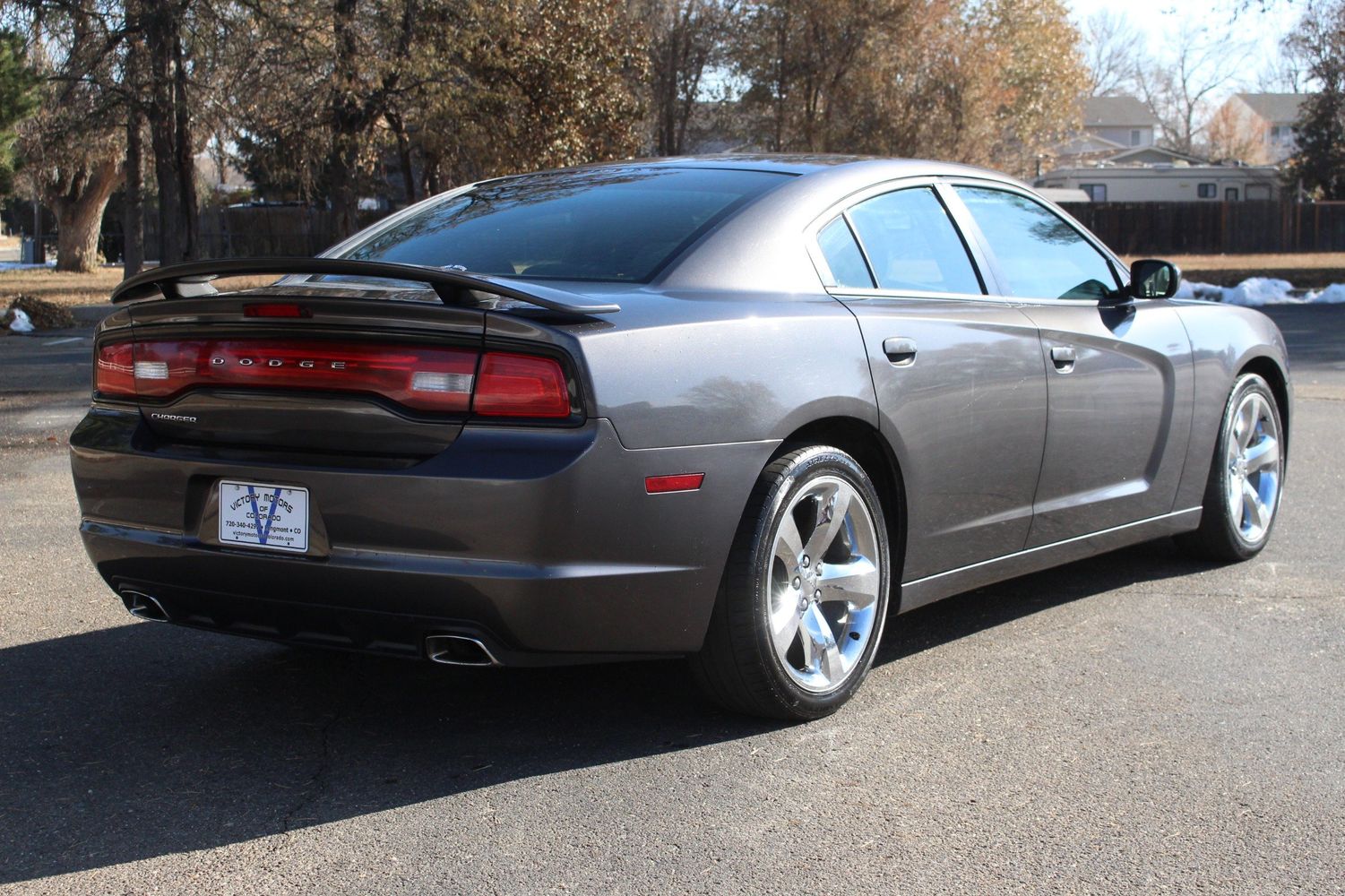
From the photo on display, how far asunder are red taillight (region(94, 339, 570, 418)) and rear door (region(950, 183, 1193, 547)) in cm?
205

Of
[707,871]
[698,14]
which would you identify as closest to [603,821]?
[707,871]

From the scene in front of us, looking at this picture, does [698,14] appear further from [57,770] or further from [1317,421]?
[57,770]

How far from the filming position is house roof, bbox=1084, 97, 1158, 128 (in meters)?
101

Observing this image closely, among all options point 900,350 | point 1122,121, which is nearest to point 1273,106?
point 1122,121

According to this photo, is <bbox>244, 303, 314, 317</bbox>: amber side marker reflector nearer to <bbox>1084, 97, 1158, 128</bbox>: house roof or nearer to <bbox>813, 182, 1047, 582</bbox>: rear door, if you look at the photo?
<bbox>813, 182, 1047, 582</bbox>: rear door

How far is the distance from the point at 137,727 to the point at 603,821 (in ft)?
4.66

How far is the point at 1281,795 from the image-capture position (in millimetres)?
3496

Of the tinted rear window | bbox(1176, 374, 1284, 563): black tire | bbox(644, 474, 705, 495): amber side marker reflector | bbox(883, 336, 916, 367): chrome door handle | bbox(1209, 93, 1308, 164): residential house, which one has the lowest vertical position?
bbox(1176, 374, 1284, 563): black tire

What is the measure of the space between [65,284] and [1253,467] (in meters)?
32.6

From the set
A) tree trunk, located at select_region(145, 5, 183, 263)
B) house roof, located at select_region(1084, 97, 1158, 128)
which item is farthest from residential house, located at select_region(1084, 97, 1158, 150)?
tree trunk, located at select_region(145, 5, 183, 263)

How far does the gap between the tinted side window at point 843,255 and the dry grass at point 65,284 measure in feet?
57.0

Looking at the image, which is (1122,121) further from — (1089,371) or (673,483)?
(673,483)

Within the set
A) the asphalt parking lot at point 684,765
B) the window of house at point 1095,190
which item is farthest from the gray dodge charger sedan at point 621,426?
the window of house at point 1095,190

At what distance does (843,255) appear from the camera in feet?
14.1
